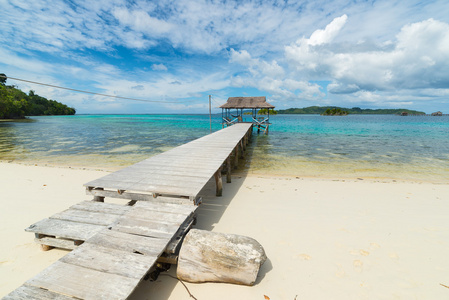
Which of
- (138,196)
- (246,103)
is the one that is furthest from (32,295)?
(246,103)

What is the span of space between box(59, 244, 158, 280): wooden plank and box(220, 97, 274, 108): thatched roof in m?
24.2

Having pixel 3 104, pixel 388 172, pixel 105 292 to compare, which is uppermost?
pixel 3 104

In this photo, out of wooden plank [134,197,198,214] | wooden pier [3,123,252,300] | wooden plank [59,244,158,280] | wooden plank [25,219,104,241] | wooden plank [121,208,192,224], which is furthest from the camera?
wooden plank [134,197,198,214]

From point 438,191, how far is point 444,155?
11.1 metres

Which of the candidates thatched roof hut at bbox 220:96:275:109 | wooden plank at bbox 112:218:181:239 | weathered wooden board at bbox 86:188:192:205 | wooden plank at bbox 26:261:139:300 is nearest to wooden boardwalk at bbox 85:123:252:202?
weathered wooden board at bbox 86:188:192:205

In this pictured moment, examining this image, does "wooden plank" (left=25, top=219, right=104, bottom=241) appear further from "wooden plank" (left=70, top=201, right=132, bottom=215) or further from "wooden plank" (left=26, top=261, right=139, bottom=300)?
"wooden plank" (left=26, top=261, right=139, bottom=300)

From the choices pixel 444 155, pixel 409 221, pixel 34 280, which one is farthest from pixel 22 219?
pixel 444 155

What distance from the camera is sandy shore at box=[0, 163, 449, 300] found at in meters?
2.82

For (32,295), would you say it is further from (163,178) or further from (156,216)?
(163,178)

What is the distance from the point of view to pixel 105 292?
1.96 m

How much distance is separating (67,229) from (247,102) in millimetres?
25427

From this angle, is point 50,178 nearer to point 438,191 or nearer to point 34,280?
point 34,280

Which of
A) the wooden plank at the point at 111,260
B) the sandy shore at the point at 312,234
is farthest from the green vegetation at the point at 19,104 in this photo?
the wooden plank at the point at 111,260

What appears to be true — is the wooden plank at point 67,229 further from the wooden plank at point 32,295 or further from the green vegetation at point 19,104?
the green vegetation at point 19,104
